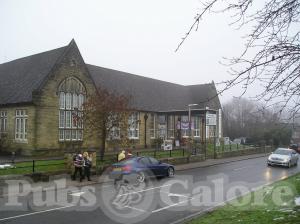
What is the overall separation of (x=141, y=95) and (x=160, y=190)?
27.2m

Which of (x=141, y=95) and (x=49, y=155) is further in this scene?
(x=141, y=95)

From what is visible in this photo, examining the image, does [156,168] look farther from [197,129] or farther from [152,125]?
[197,129]

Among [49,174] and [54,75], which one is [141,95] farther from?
[49,174]

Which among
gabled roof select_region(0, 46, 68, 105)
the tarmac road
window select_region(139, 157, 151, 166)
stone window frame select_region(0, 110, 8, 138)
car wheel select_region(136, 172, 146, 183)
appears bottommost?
the tarmac road

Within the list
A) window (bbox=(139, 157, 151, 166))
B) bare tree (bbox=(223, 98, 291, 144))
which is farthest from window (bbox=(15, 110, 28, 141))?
bare tree (bbox=(223, 98, 291, 144))

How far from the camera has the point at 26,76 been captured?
33312 millimetres

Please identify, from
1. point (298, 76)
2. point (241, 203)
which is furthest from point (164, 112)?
point (298, 76)

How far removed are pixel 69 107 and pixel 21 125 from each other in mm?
4229

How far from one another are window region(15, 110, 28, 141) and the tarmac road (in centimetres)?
1383

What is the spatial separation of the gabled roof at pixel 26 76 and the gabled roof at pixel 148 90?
19.4 feet

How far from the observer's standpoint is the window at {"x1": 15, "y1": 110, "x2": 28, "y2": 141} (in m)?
29.7

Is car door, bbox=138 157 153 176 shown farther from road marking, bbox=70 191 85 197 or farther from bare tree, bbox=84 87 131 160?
bare tree, bbox=84 87 131 160

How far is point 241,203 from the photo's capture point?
1181 cm

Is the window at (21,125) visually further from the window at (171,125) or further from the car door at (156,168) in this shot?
the window at (171,125)
